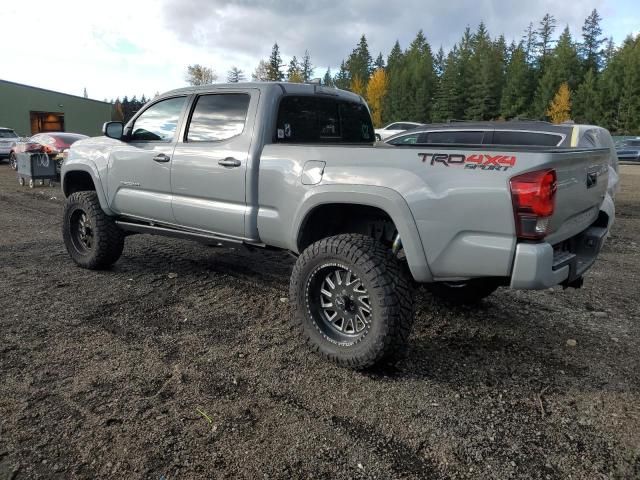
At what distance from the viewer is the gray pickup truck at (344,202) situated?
9.37 ft

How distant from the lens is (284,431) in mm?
2736

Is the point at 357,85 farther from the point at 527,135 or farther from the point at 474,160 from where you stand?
the point at 474,160

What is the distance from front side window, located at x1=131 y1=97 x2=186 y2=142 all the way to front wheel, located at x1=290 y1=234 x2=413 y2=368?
208 cm

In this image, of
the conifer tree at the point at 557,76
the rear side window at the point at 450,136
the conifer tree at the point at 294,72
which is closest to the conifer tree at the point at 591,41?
the conifer tree at the point at 557,76

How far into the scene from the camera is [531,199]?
274cm

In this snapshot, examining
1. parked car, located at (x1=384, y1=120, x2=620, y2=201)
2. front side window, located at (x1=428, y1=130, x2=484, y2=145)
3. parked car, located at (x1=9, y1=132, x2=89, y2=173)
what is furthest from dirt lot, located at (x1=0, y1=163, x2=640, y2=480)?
parked car, located at (x1=9, y1=132, x2=89, y2=173)

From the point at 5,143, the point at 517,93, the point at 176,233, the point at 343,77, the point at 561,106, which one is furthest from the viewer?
the point at 343,77

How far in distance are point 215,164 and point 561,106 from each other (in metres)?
72.6

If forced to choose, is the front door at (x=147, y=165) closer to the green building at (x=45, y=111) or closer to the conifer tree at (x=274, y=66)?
the green building at (x=45, y=111)

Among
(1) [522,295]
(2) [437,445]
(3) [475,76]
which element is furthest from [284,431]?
(3) [475,76]

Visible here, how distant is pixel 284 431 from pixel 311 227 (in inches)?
62.3

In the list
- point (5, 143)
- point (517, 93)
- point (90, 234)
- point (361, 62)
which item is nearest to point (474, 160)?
point (90, 234)

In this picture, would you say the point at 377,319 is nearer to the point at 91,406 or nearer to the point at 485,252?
the point at 485,252

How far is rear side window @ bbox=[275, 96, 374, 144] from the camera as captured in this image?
424 cm
